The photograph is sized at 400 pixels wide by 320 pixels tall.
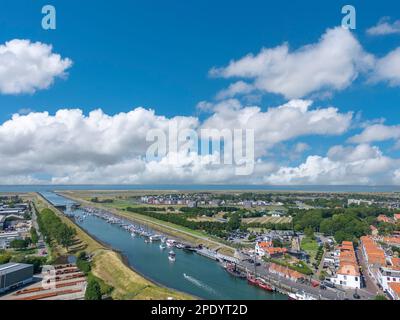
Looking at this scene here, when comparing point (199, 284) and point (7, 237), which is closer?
point (199, 284)

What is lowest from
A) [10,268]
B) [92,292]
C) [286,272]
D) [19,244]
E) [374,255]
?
[286,272]

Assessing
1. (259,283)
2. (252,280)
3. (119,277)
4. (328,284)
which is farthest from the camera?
(252,280)

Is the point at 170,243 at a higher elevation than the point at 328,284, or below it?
below

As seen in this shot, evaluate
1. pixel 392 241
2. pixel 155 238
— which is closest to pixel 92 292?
pixel 155 238

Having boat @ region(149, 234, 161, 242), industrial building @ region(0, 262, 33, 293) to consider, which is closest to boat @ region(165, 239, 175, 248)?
boat @ region(149, 234, 161, 242)

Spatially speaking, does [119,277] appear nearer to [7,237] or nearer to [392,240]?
[7,237]
